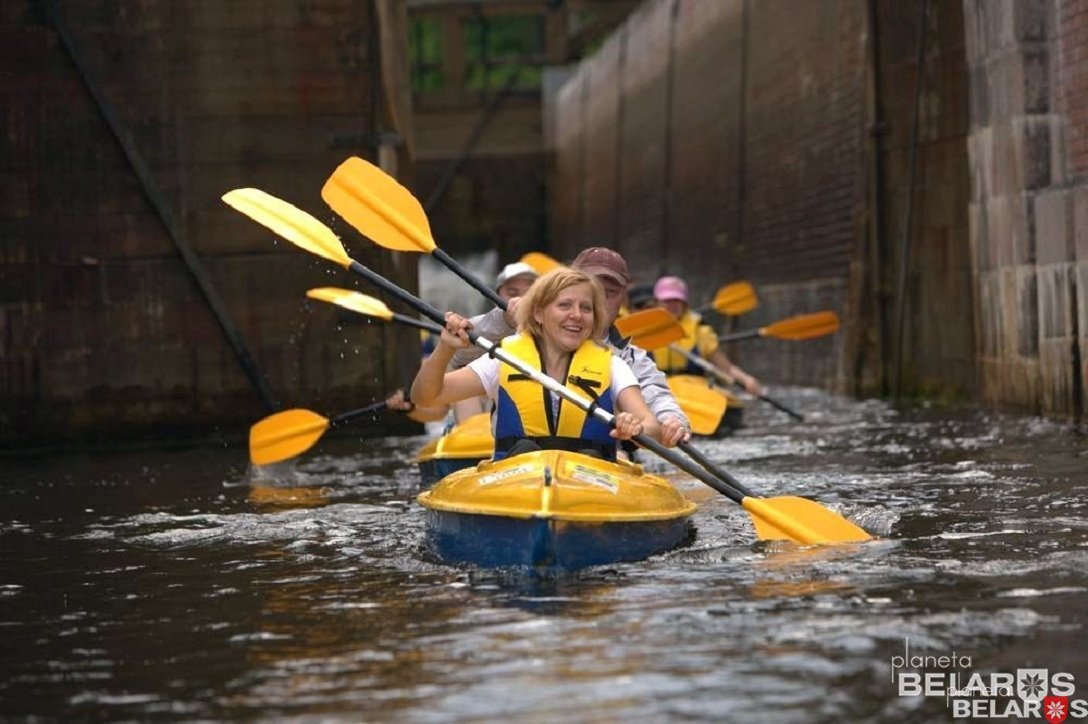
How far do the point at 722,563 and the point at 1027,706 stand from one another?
233 cm

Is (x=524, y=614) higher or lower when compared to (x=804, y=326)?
lower

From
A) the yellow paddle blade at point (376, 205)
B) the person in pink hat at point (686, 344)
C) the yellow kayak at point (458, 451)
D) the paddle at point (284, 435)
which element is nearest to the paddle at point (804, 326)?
the person in pink hat at point (686, 344)

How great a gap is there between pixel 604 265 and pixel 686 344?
563 cm

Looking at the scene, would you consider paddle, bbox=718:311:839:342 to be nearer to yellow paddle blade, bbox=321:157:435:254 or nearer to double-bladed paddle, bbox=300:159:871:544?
yellow paddle blade, bbox=321:157:435:254

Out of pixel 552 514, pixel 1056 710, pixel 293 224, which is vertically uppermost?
pixel 293 224

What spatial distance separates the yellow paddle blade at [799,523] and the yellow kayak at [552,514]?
39cm

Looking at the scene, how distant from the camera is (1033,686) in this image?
4746 millimetres

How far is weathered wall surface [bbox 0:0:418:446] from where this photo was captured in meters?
12.9

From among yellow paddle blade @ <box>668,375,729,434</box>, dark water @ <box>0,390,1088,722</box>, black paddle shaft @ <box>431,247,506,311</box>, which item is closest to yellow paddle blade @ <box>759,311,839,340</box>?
yellow paddle blade @ <box>668,375,729,434</box>

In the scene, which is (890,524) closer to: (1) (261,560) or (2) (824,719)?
(1) (261,560)

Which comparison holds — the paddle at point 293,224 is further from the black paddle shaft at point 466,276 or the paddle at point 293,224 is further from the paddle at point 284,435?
the paddle at point 284,435

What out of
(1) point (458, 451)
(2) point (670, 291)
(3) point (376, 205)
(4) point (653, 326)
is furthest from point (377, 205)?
(2) point (670, 291)

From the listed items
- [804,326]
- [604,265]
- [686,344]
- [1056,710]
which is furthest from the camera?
[804,326]

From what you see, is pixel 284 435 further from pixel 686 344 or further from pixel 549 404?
pixel 686 344
